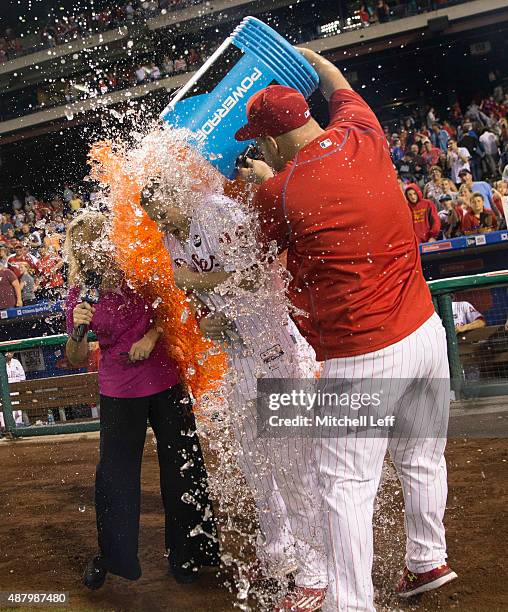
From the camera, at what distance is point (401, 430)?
103 inches

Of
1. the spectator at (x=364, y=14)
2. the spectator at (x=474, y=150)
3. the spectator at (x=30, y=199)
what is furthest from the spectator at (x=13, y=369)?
the spectator at (x=364, y=14)

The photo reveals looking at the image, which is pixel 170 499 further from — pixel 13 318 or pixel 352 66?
pixel 352 66

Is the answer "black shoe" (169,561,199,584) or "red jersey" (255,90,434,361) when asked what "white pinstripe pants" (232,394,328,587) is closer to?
"black shoe" (169,561,199,584)

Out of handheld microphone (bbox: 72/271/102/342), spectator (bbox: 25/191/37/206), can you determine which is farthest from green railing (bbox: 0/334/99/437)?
spectator (bbox: 25/191/37/206)

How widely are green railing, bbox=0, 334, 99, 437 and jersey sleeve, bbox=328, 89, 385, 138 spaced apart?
17.2 feet

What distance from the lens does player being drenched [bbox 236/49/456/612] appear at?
237cm

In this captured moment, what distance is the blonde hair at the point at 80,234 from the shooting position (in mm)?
3287

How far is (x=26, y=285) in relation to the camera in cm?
1330

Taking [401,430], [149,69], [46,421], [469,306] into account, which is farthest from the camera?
[149,69]

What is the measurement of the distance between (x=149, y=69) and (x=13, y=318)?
9.85m

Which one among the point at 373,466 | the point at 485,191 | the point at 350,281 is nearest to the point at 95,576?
the point at 373,466

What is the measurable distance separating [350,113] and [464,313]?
12.9 feet

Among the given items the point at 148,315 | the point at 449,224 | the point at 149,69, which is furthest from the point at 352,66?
the point at 148,315

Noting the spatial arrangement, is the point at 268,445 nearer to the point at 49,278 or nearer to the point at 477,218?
the point at 477,218
